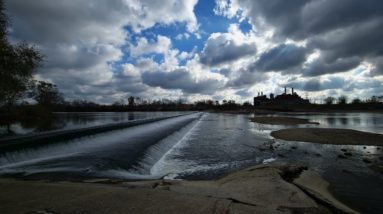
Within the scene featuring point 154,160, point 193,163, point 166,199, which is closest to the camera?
point 166,199

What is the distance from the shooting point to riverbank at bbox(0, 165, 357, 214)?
5.49m

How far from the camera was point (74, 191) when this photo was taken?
22.0 ft

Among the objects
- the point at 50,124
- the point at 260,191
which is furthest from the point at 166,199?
the point at 50,124

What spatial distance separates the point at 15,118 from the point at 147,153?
4919 centimetres

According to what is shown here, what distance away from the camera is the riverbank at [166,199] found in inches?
216

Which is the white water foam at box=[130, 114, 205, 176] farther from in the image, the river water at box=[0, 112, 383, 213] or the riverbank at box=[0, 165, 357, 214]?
the riverbank at box=[0, 165, 357, 214]

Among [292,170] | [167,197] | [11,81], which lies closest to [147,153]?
[292,170]

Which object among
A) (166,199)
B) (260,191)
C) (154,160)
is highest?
(166,199)

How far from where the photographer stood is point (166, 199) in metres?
6.12

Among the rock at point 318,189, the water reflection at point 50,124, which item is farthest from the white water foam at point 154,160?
the water reflection at point 50,124

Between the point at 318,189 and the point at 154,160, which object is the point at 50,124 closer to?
the point at 154,160

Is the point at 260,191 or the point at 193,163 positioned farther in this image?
the point at 193,163

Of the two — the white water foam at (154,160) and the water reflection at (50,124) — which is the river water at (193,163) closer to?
the white water foam at (154,160)

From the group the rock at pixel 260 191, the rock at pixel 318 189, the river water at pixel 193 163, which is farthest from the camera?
the river water at pixel 193 163
